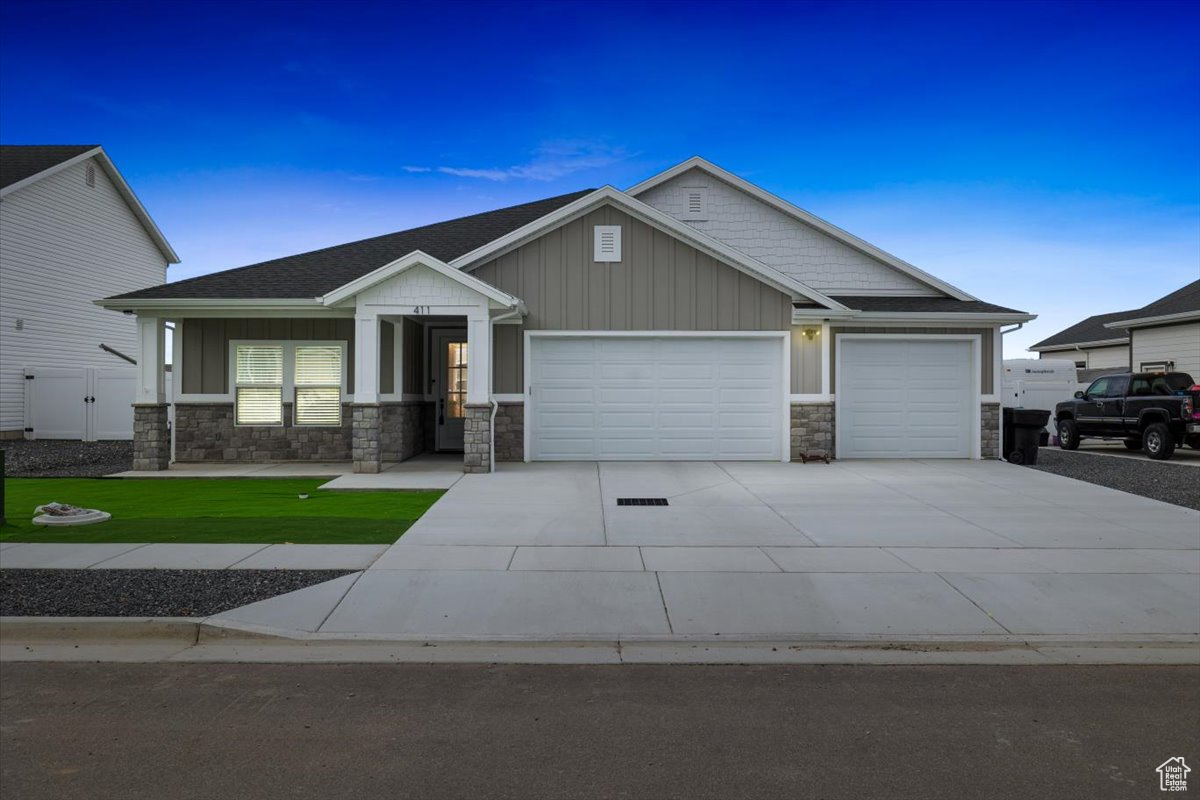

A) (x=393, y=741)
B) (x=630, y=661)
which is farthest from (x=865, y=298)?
(x=393, y=741)

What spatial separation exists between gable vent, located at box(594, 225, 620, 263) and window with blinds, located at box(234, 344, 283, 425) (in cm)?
671

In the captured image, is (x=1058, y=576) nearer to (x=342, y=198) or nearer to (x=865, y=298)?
(x=865, y=298)

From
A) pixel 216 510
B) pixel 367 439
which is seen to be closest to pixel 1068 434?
pixel 367 439

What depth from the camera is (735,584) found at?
6.66 metres

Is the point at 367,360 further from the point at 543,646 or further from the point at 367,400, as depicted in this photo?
the point at 543,646

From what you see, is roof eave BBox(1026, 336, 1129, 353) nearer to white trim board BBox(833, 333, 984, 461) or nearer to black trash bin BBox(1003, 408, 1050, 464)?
black trash bin BBox(1003, 408, 1050, 464)

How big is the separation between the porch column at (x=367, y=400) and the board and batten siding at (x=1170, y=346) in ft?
77.1

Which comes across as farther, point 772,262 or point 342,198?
point 342,198

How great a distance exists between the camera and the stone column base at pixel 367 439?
1332 cm

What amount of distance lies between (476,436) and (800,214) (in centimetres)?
975

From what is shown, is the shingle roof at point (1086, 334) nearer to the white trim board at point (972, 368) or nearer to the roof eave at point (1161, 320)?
the roof eave at point (1161, 320)

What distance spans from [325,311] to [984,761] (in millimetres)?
13258

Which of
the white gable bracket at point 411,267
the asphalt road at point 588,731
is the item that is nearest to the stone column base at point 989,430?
the white gable bracket at point 411,267

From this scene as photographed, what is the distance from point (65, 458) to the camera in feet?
54.8
